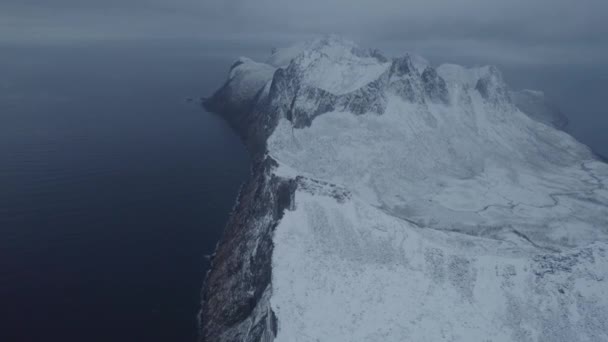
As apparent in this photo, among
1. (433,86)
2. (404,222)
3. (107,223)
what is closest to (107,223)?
(107,223)

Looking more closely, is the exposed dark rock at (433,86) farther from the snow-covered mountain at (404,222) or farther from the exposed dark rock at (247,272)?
the exposed dark rock at (247,272)

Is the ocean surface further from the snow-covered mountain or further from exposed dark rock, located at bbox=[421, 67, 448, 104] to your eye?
exposed dark rock, located at bbox=[421, 67, 448, 104]

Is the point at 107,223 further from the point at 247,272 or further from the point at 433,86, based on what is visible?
the point at 433,86


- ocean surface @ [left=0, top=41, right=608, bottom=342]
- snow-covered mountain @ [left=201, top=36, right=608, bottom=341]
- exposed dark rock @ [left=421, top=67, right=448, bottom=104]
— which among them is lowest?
ocean surface @ [left=0, top=41, right=608, bottom=342]

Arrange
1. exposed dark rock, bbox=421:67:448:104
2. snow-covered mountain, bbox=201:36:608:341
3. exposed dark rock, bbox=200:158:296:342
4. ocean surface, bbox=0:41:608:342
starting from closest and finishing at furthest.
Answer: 1. snow-covered mountain, bbox=201:36:608:341
2. exposed dark rock, bbox=200:158:296:342
3. ocean surface, bbox=0:41:608:342
4. exposed dark rock, bbox=421:67:448:104

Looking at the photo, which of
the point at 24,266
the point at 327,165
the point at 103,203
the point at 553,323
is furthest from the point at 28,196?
the point at 553,323

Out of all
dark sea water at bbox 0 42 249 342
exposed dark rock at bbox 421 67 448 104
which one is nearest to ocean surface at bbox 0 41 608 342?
dark sea water at bbox 0 42 249 342
